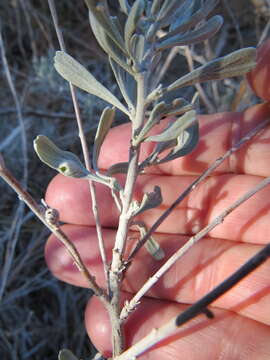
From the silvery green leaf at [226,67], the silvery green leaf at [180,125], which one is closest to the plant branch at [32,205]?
the silvery green leaf at [180,125]

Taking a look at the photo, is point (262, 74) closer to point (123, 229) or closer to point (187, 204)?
point (187, 204)

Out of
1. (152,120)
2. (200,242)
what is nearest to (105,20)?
(152,120)

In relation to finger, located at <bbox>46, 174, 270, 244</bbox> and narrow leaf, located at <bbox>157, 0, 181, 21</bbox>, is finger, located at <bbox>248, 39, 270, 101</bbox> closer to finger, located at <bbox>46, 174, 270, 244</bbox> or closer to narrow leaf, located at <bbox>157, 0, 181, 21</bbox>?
finger, located at <bbox>46, 174, 270, 244</bbox>

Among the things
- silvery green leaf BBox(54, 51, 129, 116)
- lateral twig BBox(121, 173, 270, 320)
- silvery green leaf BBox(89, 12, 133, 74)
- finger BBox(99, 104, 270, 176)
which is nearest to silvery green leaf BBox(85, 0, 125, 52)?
silvery green leaf BBox(89, 12, 133, 74)

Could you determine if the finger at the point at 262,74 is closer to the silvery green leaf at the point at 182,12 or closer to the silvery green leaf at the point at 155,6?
the silvery green leaf at the point at 182,12

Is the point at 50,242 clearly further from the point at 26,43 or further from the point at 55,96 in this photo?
the point at 26,43

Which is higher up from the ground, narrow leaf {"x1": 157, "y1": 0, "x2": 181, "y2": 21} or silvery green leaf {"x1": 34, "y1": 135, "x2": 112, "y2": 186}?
narrow leaf {"x1": 157, "y1": 0, "x2": 181, "y2": 21}
